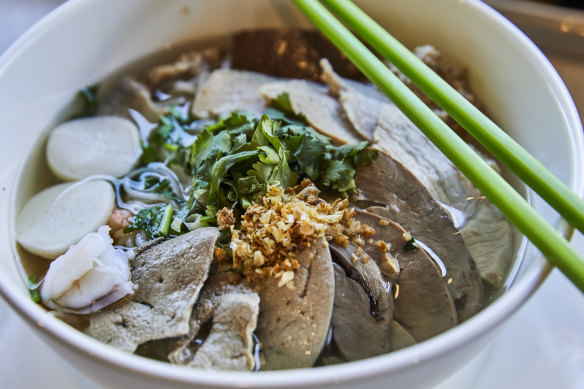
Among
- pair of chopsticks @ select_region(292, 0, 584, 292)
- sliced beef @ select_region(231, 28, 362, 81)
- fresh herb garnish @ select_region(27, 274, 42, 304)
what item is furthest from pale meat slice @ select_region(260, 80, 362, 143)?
fresh herb garnish @ select_region(27, 274, 42, 304)

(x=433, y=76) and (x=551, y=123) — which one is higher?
(x=433, y=76)

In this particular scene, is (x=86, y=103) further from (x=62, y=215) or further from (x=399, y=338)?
(x=399, y=338)

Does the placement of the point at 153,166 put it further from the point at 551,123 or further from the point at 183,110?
the point at 551,123

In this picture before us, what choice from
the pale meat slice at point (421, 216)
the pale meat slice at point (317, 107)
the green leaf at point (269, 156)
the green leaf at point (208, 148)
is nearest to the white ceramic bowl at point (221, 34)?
the pale meat slice at point (421, 216)

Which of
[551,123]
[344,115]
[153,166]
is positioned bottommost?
[153,166]

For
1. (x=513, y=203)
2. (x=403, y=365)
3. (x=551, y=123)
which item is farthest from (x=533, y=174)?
(x=403, y=365)

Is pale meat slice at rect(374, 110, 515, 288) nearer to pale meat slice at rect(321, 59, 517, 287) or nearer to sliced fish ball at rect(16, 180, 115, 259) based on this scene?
pale meat slice at rect(321, 59, 517, 287)

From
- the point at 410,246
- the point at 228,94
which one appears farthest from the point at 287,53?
the point at 410,246

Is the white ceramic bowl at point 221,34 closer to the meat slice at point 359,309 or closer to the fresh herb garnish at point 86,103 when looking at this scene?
the fresh herb garnish at point 86,103
